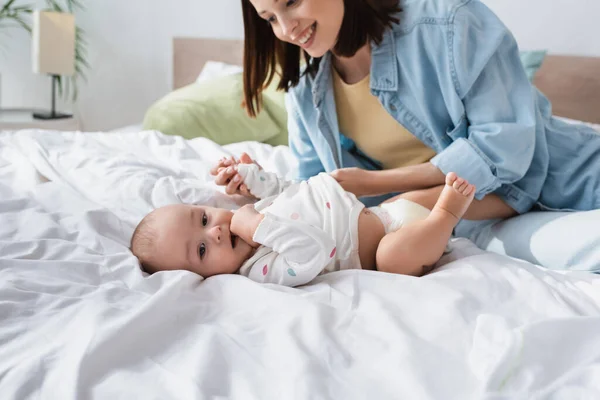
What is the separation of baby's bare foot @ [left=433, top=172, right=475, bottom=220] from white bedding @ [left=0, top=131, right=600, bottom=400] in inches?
3.7

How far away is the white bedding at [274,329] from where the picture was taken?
0.71 meters

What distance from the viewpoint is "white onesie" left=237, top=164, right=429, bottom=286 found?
1063 mm

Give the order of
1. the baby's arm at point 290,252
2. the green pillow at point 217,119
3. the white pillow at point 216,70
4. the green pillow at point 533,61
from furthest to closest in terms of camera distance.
Answer: the white pillow at point 216,70 < the green pillow at point 217,119 < the green pillow at point 533,61 < the baby's arm at point 290,252

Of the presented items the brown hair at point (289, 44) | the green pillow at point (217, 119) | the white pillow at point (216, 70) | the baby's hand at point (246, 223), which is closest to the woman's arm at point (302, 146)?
the brown hair at point (289, 44)

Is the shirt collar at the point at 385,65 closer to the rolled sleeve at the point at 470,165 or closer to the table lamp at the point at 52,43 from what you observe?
the rolled sleeve at the point at 470,165

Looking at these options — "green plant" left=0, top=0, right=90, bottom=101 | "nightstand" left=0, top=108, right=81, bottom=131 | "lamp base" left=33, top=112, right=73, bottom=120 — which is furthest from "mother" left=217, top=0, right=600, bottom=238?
"green plant" left=0, top=0, right=90, bottom=101

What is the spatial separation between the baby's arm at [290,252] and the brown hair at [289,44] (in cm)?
53

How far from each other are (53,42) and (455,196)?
2725 millimetres

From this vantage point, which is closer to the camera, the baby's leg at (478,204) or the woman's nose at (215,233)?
the woman's nose at (215,233)

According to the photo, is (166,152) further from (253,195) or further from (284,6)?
(284,6)

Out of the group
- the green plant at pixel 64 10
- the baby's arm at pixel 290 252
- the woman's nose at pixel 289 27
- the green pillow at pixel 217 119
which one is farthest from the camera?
the green plant at pixel 64 10

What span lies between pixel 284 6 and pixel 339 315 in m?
0.73

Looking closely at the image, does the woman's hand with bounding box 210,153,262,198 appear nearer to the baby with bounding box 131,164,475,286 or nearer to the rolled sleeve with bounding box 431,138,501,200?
Result: the baby with bounding box 131,164,475,286

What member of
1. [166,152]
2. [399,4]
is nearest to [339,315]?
[399,4]
